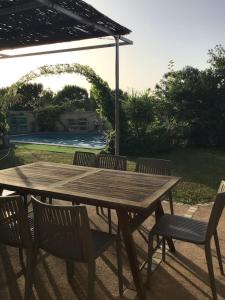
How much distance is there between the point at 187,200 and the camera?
5430mm

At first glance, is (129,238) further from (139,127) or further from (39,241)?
(139,127)

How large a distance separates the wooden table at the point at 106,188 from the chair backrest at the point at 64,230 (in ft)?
1.28

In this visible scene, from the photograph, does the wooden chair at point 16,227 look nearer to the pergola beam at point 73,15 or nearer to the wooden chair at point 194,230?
the wooden chair at point 194,230

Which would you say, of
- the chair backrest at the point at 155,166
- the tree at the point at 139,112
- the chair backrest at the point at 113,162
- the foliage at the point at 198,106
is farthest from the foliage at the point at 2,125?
the chair backrest at the point at 155,166

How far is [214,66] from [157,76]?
2.63 meters

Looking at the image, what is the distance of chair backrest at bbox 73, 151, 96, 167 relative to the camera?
15.3 feet

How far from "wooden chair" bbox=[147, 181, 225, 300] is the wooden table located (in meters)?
0.20

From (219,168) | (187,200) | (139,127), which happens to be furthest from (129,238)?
(139,127)

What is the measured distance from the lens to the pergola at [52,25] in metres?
4.11

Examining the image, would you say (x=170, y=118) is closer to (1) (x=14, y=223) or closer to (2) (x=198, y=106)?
(2) (x=198, y=106)

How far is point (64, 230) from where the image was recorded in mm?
2303

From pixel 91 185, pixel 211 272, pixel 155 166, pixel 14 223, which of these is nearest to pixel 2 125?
pixel 155 166

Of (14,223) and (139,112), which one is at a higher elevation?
(139,112)

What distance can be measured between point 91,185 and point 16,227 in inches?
32.9
